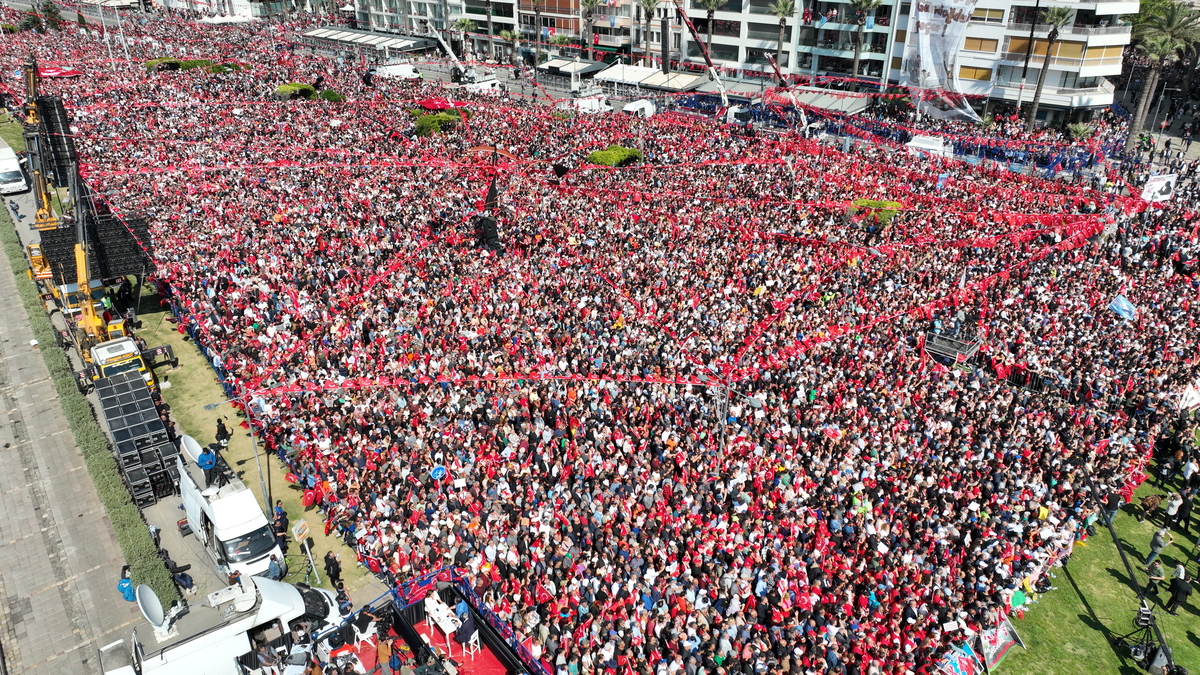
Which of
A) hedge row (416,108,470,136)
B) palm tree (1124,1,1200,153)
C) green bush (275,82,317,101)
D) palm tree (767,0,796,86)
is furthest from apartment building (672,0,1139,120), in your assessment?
green bush (275,82,317,101)

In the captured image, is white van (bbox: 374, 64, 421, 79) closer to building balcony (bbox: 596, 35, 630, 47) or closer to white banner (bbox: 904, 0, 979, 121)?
building balcony (bbox: 596, 35, 630, 47)

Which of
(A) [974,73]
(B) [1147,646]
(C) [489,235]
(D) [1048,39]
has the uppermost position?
(D) [1048,39]

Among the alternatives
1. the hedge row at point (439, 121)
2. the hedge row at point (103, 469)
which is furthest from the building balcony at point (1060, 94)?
the hedge row at point (103, 469)

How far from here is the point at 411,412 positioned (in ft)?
68.2

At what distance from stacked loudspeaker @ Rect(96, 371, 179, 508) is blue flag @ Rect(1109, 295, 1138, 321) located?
1153 inches

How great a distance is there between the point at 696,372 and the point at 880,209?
16.2 meters

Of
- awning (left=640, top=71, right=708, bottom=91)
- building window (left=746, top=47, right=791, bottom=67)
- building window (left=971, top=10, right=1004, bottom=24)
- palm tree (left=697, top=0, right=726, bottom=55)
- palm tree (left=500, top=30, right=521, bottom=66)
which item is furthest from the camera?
palm tree (left=500, top=30, right=521, bottom=66)

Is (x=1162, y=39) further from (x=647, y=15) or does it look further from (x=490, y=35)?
(x=490, y=35)

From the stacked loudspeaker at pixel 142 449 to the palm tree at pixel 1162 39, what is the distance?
53.2 m

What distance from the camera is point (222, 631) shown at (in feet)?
46.4

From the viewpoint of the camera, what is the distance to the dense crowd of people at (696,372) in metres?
15.5

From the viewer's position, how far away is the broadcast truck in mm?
13742

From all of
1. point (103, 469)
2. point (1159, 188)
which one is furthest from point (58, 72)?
point (1159, 188)

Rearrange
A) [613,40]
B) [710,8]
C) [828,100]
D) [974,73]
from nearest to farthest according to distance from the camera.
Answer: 1. [974,73]
2. [828,100]
3. [710,8]
4. [613,40]
